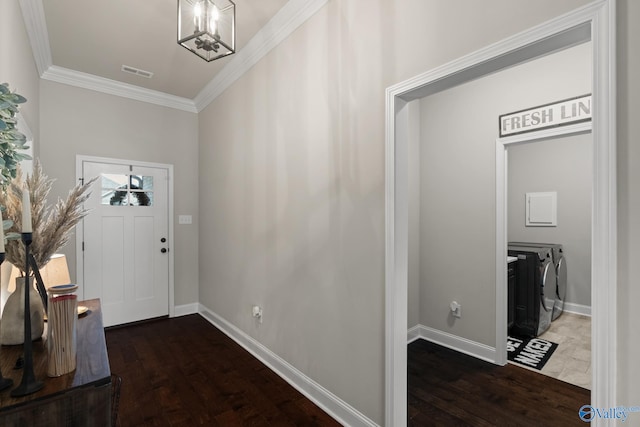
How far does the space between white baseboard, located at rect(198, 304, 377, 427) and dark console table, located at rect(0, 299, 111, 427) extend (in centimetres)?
139

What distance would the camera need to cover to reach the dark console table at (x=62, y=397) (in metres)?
0.95

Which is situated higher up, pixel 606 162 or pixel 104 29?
pixel 104 29

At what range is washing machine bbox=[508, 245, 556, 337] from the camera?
3.32m

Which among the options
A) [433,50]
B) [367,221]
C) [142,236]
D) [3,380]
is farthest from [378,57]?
[142,236]

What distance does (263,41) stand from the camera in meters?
2.80

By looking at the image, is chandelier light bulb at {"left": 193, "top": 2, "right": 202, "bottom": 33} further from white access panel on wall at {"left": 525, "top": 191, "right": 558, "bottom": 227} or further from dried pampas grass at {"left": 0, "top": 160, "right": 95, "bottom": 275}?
white access panel on wall at {"left": 525, "top": 191, "right": 558, "bottom": 227}

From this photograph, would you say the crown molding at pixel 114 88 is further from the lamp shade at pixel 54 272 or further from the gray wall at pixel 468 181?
the gray wall at pixel 468 181

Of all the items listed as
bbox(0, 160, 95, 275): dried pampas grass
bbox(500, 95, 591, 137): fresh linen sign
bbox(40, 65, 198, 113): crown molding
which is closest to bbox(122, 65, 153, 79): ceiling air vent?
bbox(40, 65, 198, 113): crown molding

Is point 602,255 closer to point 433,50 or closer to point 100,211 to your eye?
point 433,50

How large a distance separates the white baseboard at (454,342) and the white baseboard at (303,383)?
4.43 feet

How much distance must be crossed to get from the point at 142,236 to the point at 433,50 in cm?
389

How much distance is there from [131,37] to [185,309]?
10.7 ft

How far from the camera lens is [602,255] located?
3.51ft

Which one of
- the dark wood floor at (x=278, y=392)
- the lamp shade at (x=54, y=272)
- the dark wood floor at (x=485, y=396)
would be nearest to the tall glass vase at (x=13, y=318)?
the lamp shade at (x=54, y=272)
